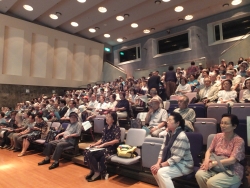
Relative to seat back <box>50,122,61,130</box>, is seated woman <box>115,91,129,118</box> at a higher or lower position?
higher

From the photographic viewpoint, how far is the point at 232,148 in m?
2.06

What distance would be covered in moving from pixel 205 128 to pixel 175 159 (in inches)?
37.4

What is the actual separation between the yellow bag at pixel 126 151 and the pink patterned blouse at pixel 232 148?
116 cm

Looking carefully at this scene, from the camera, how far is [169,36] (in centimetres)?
1089

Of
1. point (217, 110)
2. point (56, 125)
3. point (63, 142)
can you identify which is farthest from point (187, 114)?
point (56, 125)

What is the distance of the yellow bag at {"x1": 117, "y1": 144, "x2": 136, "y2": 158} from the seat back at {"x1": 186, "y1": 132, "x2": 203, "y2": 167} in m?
0.91

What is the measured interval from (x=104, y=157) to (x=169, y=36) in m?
9.21

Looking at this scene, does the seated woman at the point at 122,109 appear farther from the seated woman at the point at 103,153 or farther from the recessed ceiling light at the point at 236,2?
the recessed ceiling light at the point at 236,2

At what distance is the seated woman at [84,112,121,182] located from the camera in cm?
312

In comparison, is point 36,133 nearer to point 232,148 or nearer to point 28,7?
point 232,148

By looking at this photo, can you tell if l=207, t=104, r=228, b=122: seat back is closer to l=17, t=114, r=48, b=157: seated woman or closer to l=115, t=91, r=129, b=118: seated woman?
l=115, t=91, r=129, b=118: seated woman

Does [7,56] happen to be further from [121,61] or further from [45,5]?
[121,61]

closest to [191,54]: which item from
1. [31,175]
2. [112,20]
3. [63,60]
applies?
[112,20]

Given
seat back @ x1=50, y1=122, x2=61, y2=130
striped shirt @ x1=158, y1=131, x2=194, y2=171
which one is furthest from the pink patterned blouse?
seat back @ x1=50, y1=122, x2=61, y2=130
